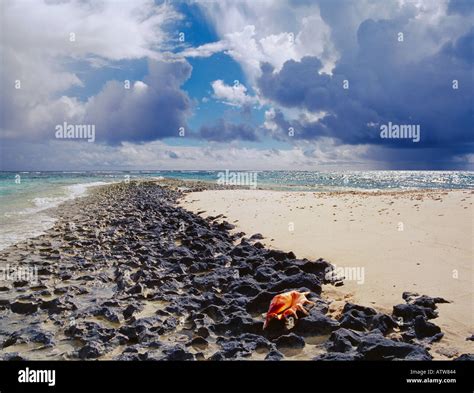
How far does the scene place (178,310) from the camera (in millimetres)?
7469

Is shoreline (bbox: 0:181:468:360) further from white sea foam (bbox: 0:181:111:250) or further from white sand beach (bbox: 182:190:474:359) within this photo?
white sea foam (bbox: 0:181:111:250)

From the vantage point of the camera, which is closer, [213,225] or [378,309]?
[378,309]

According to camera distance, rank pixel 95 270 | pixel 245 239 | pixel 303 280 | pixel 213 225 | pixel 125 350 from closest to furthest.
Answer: pixel 125 350, pixel 303 280, pixel 95 270, pixel 245 239, pixel 213 225

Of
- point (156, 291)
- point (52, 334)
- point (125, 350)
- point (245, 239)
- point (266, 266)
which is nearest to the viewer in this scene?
point (125, 350)

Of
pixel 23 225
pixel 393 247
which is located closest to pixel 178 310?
pixel 393 247

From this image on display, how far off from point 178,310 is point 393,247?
6804mm

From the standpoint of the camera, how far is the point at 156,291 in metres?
8.86

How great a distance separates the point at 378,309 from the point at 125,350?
14.5 feet

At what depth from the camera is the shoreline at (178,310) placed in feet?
19.2

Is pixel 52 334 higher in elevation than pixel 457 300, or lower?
lower

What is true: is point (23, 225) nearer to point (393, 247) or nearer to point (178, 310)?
point (178, 310)

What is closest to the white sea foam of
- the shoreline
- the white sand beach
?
the shoreline
